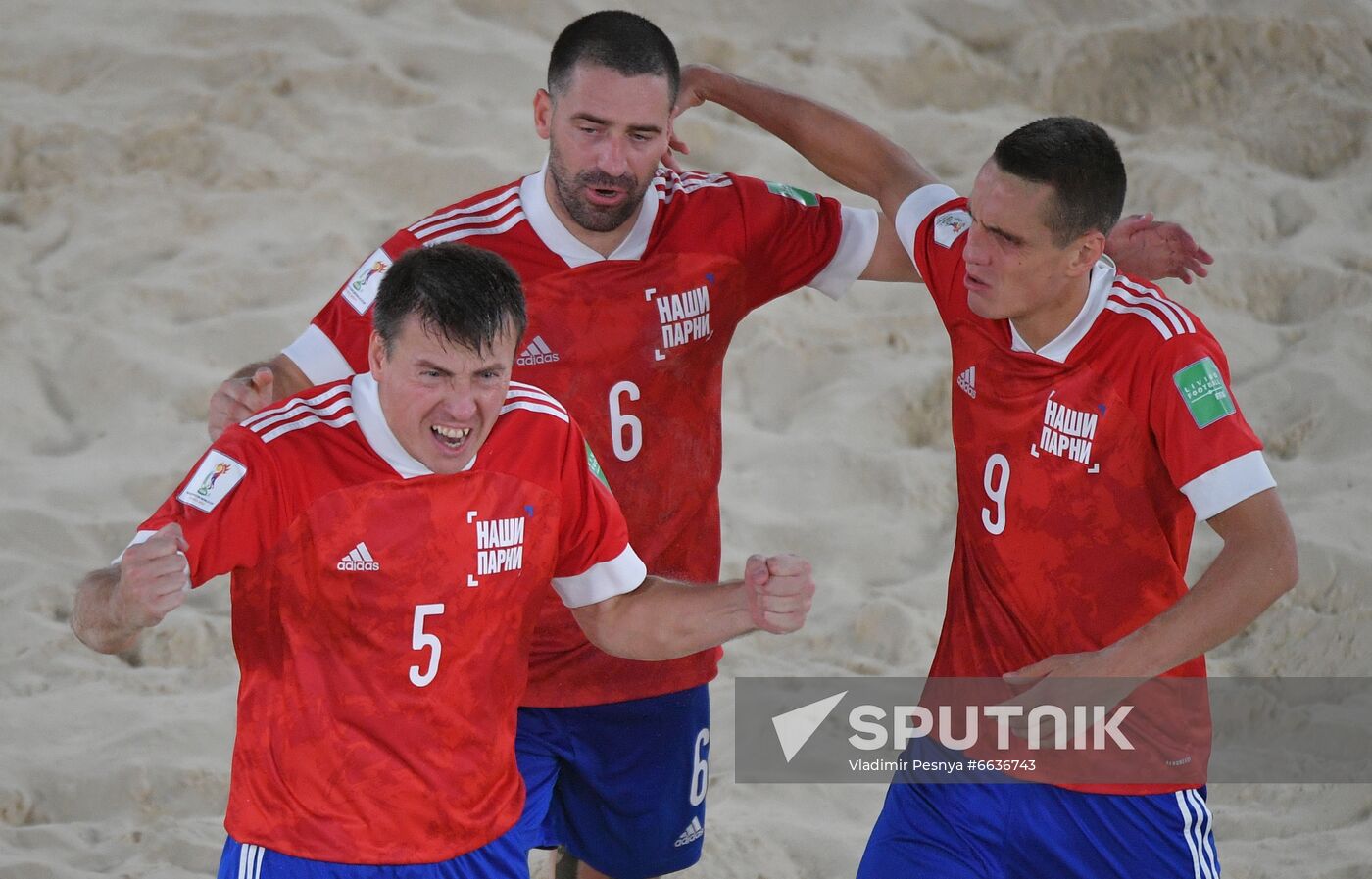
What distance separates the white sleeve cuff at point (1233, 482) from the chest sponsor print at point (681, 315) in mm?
1280

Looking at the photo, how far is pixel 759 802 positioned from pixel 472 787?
1691mm

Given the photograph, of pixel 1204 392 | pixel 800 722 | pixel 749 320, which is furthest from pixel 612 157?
pixel 749 320

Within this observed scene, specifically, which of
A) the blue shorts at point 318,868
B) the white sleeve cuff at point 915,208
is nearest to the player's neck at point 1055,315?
the white sleeve cuff at point 915,208

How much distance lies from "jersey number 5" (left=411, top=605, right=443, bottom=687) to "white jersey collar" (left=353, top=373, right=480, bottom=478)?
27cm

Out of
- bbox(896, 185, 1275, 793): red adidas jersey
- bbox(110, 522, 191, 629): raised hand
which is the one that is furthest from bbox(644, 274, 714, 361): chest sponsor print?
bbox(110, 522, 191, 629): raised hand

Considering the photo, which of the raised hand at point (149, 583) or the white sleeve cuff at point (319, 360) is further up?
the white sleeve cuff at point (319, 360)

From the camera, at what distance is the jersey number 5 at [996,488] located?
382 centimetres

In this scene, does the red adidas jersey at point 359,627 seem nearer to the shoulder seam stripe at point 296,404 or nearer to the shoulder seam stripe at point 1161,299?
the shoulder seam stripe at point 296,404

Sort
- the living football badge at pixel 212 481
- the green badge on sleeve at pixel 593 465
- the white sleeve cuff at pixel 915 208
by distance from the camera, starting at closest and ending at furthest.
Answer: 1. the living football badge at pixel 212 481
2. the green badge on sleeve at pixel 593 465
3. the white sleeve cuff at pixel 915 208

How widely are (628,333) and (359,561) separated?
101cm

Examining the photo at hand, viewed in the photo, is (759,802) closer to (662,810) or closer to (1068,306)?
(662,810)

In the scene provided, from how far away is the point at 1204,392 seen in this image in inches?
138

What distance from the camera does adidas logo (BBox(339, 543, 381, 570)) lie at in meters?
3.35

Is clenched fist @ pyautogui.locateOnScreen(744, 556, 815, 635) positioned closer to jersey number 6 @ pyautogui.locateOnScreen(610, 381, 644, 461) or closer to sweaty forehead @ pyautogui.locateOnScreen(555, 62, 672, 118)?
A: jersey number 6 @ pyautogui.locateOnScreen(610, 381, 644, 461)
